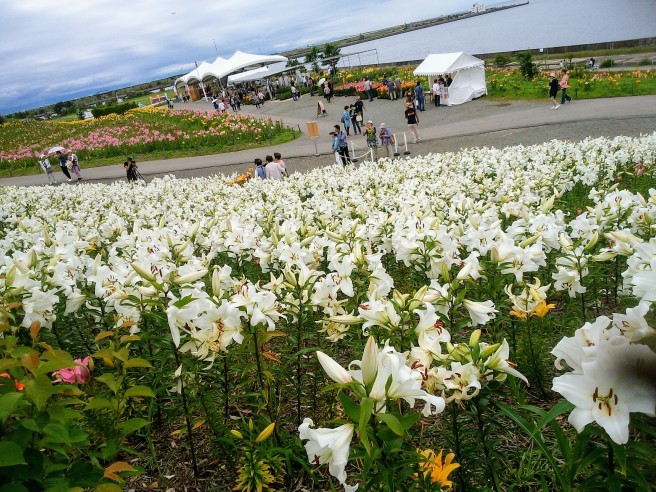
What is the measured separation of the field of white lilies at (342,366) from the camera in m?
1.19

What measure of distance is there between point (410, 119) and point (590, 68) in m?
15.6

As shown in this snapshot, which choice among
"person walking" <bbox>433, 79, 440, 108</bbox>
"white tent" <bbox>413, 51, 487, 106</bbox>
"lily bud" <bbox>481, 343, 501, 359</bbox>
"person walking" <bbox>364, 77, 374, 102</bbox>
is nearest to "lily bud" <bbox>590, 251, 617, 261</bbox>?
"lily bud" <bbox>481, 343, 501, 359</bbox>

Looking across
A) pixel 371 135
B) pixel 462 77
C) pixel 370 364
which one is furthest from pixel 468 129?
pixel 370 364

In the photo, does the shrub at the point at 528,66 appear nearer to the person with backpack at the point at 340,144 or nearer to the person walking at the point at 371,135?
the person walking at the point at 371,135

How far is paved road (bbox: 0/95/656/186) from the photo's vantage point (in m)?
13.0

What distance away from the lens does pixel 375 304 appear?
171 cm

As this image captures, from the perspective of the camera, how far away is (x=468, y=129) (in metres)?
15.8

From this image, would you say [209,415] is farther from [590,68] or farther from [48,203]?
[590,68]

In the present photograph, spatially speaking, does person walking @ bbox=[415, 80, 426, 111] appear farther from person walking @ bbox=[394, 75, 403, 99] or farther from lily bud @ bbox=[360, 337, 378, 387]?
lily bud @ bbox=[360, 337, 378, 387]

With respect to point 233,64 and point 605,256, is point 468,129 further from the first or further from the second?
point 233,64

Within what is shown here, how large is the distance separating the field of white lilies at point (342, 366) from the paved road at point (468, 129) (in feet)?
34.1

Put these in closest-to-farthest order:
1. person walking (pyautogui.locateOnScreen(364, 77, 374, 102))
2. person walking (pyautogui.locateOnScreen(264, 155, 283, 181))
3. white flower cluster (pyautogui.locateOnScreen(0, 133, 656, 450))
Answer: white flower cluster (pyautogui.locateOnScreen(0, 133, 656, 450))
person walking (pyautogui.locateOnScreen(264, 155, 283, 181))
person walking (pyautogui.locateOnScreen(364, 77, 374, 102))

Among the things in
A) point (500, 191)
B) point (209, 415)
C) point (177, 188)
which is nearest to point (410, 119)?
point (177, 188)

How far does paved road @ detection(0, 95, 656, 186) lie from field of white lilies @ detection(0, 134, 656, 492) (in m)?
10.4
